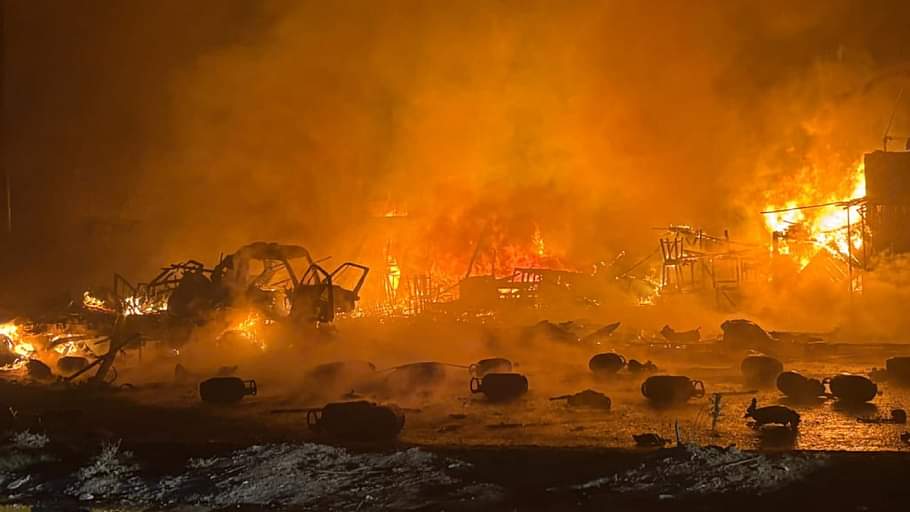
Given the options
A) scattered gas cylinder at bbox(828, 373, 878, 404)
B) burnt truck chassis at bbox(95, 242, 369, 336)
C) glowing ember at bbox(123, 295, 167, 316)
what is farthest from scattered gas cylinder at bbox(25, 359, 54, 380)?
scattered gas cylinder at bbox(828, 373, 878, 404)

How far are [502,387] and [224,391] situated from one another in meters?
5.11

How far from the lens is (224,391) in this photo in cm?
1460

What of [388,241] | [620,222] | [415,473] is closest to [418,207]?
[388,241]

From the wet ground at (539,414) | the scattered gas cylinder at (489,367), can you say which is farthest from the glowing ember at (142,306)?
the scattered gas cylinder at (489,367)

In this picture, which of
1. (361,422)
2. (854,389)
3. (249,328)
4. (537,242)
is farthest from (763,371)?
(537,242)

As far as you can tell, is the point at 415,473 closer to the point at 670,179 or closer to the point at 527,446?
the point at 527,446

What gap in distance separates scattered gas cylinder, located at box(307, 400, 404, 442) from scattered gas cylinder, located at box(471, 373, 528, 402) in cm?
305

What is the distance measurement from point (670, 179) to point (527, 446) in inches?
1026

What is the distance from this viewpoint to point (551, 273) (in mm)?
28625

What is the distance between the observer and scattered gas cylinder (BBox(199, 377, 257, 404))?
1455 centimetres

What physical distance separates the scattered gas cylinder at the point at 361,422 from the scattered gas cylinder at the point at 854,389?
722 centimetres

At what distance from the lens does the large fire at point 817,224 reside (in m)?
26.4

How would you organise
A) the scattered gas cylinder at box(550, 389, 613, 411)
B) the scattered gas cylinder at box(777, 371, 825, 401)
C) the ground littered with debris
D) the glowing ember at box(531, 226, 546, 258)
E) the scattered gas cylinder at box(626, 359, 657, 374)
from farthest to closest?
the glowing ember at box(531, 226, 546, 258) → the scattered gas cylinder at box(626, 359, 657, 374) → the scattered gas cylinder at box(777, 371, 825, 401) → the scattered gas cylinder at box(550, 389, 613, 411) → the ground littered with debris

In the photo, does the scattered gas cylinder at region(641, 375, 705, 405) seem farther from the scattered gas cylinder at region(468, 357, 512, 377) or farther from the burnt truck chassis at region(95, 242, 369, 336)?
the burnt truck chassis at region(95, 242, 369, 336)
